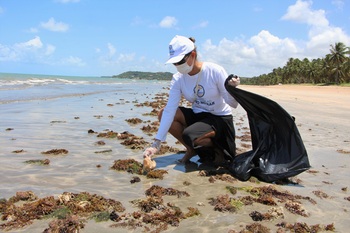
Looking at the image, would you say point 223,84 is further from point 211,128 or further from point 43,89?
point 43,89

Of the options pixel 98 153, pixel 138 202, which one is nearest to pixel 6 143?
pixel 98 153

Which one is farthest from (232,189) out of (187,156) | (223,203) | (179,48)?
(179,48)

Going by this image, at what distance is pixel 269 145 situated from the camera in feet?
15.4

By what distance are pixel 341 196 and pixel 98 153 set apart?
3549 millimetres

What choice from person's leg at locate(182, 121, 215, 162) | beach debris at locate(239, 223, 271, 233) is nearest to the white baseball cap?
person's leg at locate(182, 121, 215, 162)

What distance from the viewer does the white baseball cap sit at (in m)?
4.36

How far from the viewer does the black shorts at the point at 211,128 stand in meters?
4.75

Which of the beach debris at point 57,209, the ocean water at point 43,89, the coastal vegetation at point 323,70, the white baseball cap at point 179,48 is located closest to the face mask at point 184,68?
the white baseball cap at point 179,48

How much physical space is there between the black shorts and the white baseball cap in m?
0.99

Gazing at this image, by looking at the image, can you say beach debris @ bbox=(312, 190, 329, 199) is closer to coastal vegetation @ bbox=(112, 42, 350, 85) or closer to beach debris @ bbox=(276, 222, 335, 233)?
beach debris @ bbox=(276, 222, 335, 233)

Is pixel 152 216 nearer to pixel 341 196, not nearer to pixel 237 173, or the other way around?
pixel 237 173

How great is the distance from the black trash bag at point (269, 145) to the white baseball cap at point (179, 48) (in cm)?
70

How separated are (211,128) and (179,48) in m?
1.20

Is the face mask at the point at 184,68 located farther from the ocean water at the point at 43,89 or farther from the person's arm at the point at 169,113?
the ocean water at the point at 43,89
